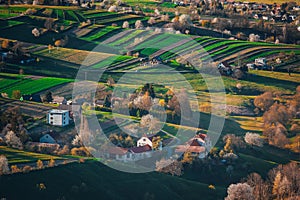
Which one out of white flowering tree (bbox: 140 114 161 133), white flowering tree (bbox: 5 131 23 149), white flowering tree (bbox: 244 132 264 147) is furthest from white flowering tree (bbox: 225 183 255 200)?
white flowering tree (bbox: 5 131 23 149)

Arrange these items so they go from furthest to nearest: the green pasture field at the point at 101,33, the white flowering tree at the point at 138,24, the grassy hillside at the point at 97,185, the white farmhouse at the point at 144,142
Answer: the white flowering tree at the point at 138,24, the green pasture field at the point at 101,33, the white farmhouse at the point at 144,142, the grassy hillside at the point at 97,185

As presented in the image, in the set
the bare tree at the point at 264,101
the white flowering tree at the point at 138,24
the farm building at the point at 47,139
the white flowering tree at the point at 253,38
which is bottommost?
the farm building at the point at 47,139

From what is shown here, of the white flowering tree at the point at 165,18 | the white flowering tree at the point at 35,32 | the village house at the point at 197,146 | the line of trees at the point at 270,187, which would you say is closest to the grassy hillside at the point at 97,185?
the line of trees at the point at 270,187

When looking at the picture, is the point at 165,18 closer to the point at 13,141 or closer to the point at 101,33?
the point at 101,33

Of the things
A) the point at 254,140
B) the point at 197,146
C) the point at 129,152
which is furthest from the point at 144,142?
the point at 254,140

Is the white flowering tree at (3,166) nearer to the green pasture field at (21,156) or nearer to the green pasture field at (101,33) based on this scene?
the green pasture field at (21,156)

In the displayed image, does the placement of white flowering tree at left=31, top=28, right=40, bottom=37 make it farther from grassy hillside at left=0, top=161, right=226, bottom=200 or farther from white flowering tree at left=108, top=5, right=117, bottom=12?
grassy hillside at left=0, top=161, right=226, bottom=200
